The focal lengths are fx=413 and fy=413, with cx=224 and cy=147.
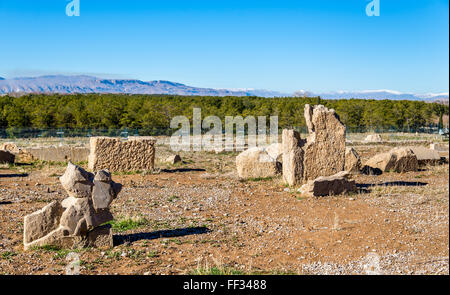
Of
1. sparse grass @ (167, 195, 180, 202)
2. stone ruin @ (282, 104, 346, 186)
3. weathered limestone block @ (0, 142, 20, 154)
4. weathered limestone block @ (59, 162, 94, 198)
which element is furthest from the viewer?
weathered limestone block @ (0, 142, 20, 154)

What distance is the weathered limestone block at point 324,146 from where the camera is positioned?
12.2 metres

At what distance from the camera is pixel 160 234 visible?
297 inches

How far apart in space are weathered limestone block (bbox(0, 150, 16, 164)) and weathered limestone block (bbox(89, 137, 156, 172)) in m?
4.19

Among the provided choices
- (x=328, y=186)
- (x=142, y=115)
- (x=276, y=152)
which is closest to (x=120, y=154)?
(x=276, y=152)

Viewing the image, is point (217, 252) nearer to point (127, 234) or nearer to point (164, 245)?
point (164, 245)

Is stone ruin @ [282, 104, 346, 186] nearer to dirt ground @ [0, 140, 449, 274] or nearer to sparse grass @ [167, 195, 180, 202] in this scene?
dirt ground @ [0, 140, 449, 274]

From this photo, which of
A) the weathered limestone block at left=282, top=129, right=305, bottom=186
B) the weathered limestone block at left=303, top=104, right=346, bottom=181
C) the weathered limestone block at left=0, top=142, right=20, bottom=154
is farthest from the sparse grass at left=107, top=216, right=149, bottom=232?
the weathered limestone block at left=0, top=142, right=20, bottom=154

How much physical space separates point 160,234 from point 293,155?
5.62m

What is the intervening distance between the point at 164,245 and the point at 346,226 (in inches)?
141

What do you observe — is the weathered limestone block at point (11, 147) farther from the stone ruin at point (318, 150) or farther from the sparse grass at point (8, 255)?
the sparse grass at point (8, 255)

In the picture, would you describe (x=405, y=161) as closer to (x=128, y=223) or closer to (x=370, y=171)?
(x=370, y=171)

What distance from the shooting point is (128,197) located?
1092 cm

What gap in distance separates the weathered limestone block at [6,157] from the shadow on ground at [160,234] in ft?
39.3

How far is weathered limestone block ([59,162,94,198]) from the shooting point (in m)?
6.44
